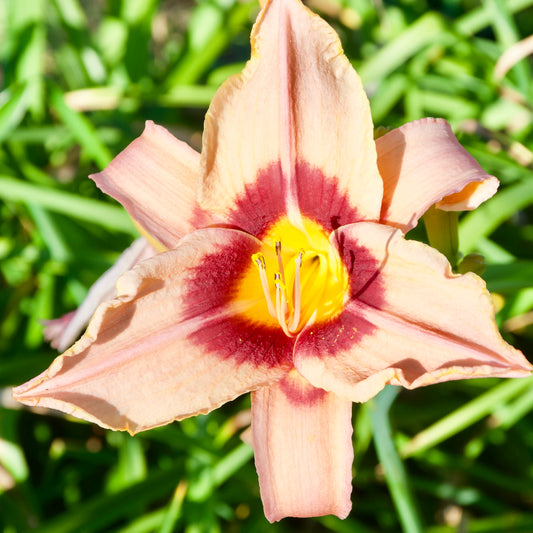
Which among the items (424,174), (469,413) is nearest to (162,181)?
(424,174)

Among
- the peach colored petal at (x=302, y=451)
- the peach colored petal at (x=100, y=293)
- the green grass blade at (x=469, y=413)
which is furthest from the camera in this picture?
the green grass blade at (x=469, y=413)

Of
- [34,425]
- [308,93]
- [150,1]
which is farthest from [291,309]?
[150,1]

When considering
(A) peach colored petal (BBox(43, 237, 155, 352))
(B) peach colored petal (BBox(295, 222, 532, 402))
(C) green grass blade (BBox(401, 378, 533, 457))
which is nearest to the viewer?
(B) peach colored petal (BBox(295, 222, 532, 402))

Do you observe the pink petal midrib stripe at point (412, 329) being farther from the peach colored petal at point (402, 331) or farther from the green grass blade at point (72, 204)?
the green grass blade at point (72, 204)

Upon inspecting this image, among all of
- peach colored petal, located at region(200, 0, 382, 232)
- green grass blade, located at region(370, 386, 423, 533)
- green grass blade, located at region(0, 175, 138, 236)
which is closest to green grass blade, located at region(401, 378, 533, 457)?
green grass blade, located at region(370, 386, 423, 533)

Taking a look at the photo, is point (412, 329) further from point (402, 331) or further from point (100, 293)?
point (100, 293)

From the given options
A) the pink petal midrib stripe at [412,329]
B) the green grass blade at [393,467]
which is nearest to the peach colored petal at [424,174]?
the pink petal midrib stripe at [412,329]

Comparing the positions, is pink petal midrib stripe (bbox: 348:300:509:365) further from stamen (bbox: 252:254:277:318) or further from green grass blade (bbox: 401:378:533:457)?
green grass blade (bbox: 401:378:533:457)
